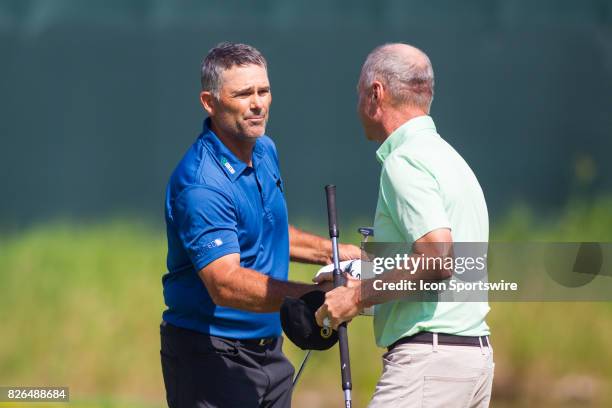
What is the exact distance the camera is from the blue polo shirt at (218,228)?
151 inches

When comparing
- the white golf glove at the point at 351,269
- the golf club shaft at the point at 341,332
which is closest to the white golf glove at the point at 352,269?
the white golf glove at the point at 351,269

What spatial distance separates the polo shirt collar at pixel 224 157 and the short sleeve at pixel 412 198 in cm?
75

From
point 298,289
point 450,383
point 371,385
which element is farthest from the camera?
point 371,385

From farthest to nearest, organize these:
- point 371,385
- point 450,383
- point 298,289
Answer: point 371,385 → point 298,289 → point 450,383

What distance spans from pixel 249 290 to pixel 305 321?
232 mm

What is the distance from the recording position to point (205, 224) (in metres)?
3.81

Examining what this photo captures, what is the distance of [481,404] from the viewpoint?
3.64 metres

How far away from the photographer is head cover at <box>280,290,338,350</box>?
12.0 ft

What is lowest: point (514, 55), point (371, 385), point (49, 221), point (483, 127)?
point (371, 385)

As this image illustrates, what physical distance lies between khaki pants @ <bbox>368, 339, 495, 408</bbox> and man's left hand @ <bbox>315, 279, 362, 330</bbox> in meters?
0.19

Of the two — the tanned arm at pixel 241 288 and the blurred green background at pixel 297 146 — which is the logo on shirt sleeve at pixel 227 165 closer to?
the tanned arm at pixel 241 288

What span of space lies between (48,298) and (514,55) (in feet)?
10.7

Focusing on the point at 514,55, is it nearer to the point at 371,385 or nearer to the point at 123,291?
the point at 371,385

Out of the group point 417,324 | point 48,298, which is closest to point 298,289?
point 417,324
